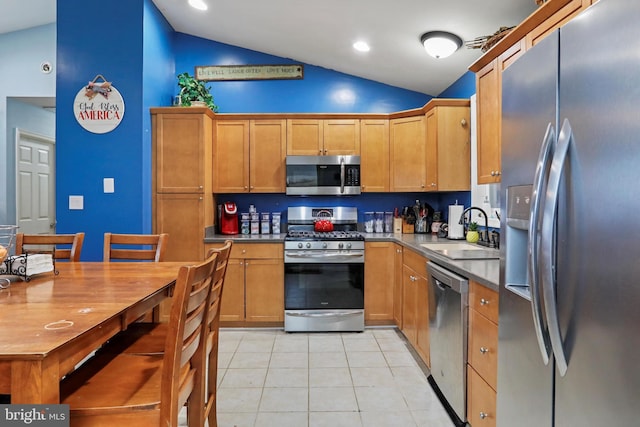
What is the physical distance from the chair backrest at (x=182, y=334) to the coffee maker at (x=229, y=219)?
264 centimetres

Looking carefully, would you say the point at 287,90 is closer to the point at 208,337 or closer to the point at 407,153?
the point at 407,153

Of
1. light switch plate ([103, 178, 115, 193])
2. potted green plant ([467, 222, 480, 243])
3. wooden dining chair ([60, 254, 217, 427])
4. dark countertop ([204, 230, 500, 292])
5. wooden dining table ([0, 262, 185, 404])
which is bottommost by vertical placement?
wooden dining chair ([60, 254, 217, 427])

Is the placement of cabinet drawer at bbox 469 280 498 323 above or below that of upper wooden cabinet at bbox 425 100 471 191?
below

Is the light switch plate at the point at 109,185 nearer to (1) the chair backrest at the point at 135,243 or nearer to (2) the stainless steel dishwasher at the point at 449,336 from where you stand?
(1) the chair backrest at the point at 135,243

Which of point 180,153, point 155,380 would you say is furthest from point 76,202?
point 155,380

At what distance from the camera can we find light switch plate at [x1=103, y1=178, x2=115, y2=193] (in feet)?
11.0

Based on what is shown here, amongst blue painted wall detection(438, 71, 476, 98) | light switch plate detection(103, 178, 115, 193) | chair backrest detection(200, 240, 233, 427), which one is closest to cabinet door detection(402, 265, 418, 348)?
chair backrest detection(200, 240, 233, 427)

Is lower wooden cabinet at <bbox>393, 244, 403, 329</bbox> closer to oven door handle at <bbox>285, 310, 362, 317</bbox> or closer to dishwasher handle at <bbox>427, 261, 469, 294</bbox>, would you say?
oven door handle at <bbox>285, 310, 362, 317</bbox>

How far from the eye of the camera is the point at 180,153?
11.9 feet

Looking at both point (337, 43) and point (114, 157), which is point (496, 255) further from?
point (114, 157)

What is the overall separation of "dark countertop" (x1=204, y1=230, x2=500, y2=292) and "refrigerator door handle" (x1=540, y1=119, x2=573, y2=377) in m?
0.58

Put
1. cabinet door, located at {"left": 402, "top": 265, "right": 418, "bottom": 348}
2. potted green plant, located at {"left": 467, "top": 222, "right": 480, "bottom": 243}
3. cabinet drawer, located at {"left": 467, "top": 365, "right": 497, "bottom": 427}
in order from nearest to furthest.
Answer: cabinet drawer, located at {"left": 467, "top": 365, "right": 497, "bottom": 427}
cabinet door, located at {"left": 402, "top": 265, "right": 418, "bottom": 348}
potted green plant, located at {"left": 467, "top": 222, "right": 480, "bottom": 243}

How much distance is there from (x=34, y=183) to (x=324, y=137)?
12.0ft

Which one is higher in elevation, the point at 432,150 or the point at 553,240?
the point at 432,150
